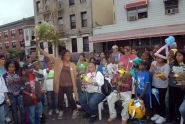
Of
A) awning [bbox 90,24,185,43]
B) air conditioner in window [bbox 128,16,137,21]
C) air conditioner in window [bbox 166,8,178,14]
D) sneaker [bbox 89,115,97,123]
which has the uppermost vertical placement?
air conditioner in window [bbox 166,8,178,14]


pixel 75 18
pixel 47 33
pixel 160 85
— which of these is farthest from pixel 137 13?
pixel 160 85

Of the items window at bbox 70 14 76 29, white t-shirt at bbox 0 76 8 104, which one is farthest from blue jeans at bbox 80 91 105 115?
window at bbox 70 14 76 29

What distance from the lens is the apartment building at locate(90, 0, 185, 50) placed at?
2395cm

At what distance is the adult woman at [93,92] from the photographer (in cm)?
851

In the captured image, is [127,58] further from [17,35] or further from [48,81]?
[17,35]

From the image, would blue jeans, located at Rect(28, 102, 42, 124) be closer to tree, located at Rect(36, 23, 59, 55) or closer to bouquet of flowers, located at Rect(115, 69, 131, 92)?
bouquet of flowers, located at Rect(115, 69, 131, 92)

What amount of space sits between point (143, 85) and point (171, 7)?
1819 cm

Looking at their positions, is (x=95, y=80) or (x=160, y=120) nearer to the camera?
(x=160, y=120)

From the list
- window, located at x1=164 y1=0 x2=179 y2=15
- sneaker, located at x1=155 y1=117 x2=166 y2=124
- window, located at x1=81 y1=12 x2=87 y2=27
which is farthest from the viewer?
window, located at x1=81 y1=12 x2=87 y2=27

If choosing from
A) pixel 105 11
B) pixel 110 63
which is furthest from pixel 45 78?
pixel 105 11

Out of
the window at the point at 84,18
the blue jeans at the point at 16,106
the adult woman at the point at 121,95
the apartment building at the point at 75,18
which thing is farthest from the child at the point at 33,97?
the window at the point at 84,18

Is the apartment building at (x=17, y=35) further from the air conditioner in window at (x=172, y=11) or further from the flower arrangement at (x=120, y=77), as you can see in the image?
the flower arrangement at (x=120, y=77)

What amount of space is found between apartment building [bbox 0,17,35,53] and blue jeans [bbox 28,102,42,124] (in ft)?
124

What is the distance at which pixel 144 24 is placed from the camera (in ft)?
86.6
